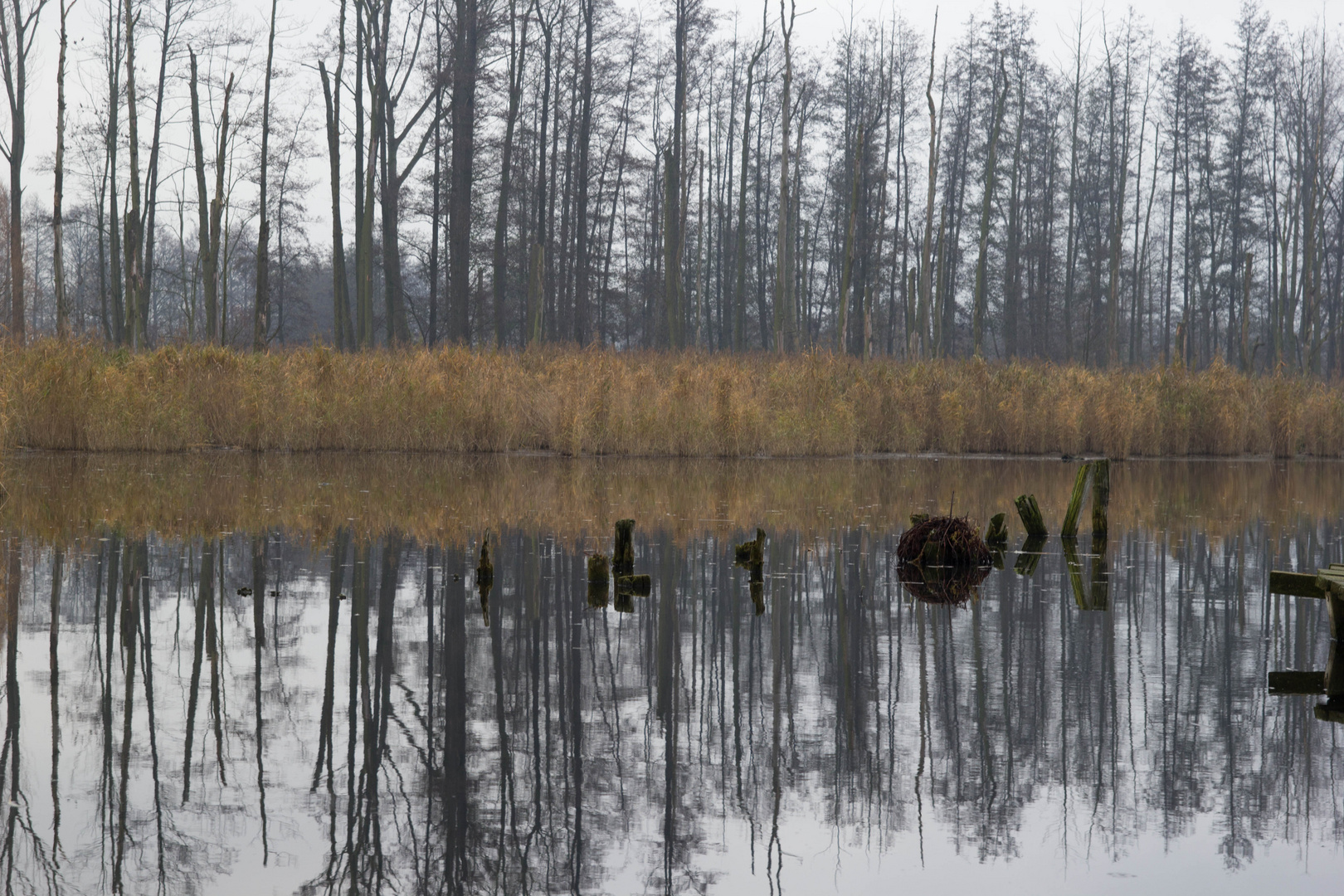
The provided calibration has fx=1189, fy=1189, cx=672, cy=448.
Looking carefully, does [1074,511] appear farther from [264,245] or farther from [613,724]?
[264,245]

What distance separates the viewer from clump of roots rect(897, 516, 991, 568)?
25.0 feet

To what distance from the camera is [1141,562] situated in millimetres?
8117

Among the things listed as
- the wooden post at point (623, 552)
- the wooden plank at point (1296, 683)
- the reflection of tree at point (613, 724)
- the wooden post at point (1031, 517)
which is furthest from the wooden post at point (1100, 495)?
the wooden plank at point (1296, 683)

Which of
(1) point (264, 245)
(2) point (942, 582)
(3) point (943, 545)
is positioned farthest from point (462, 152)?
(2) point (942, 582)

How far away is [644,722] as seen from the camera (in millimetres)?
4199

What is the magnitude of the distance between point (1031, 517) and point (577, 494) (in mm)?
4483

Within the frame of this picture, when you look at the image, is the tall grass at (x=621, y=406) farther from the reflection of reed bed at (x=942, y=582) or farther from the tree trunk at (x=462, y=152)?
the reflection of reed bed at (x=942, y=582)

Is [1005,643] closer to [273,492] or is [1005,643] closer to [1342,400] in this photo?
[273,492]

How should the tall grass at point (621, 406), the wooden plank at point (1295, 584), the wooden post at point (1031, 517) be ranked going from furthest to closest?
1. the tall grass at point (621, 406)
2. the wooden post at point (1031, 517)
3. the wooden plank at point (1295, 584)

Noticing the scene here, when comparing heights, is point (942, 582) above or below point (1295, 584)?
below

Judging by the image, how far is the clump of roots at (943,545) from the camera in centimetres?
762

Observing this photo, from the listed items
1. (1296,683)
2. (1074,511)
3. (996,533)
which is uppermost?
(1074,511)

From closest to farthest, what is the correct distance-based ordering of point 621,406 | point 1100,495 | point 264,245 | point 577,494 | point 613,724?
point 613,724
point 1100,495
point 577,494
point 621,406
point 264,245

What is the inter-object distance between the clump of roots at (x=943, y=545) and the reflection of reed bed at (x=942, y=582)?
0.16 ft
